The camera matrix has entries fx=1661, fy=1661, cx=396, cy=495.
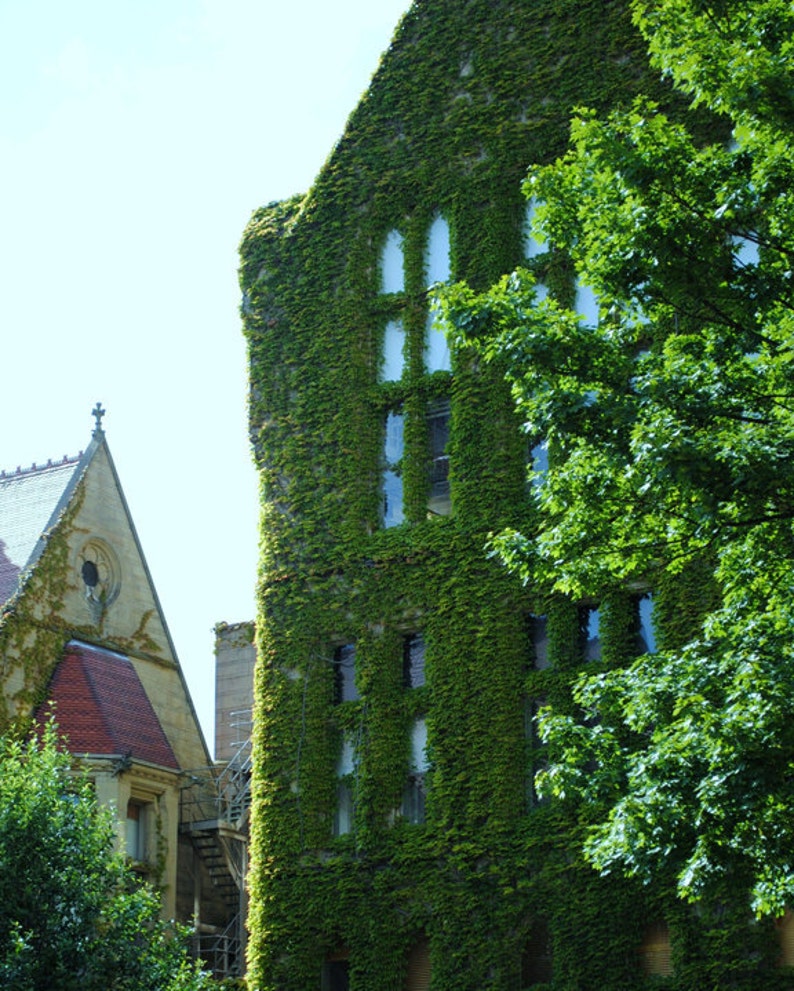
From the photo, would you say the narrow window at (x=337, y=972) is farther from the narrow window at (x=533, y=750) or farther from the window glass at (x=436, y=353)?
the window glass at (x=436, y=353)

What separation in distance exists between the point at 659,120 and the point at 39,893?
50.1ft

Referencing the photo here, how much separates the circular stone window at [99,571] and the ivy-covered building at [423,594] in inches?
441

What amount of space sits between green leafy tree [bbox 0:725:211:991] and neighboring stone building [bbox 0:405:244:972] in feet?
33.3

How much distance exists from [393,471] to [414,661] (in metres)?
3.89

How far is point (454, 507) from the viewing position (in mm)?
30797

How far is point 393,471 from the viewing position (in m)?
32.2

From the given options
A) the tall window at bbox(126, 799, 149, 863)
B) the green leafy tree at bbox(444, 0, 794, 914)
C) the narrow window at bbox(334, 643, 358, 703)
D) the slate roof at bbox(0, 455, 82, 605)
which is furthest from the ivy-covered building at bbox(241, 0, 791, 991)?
Answer: the slate roof at bbox(0, 455, 82, 605)

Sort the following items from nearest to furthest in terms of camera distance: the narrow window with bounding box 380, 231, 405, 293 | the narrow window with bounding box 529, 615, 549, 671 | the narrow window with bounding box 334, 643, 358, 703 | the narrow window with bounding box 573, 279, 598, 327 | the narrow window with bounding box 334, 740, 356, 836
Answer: the narrow window with bounding box 529, 615, 549, 671 → the narrow window with bounding box 334, 740, 356, 836 → the narrow window with bounding box 334, 643, 358, 703 → the narrow window with bounding box 573, 279, 598, 327 → the narrow window with bounding box 380, 231, 405, 293

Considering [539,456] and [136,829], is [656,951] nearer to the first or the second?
[539,456]

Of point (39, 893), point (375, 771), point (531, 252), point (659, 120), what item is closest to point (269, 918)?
point (375, 771)

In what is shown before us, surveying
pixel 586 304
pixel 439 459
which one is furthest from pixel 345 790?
pixel 586 304

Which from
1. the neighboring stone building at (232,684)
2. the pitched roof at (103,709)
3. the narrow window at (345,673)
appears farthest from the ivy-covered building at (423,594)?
the neighboring stone building at (232,684)

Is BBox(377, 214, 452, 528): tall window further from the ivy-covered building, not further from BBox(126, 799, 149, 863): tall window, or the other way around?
BBox(126, 799, 149, 863): tall window

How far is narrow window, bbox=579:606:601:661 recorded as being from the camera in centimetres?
2872
